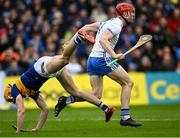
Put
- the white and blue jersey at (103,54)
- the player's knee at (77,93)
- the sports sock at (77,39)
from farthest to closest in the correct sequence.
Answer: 1. the white and blue jersey at (103,54)
2. the player's knee at (77,93)
3. the sports sock at (77,39)

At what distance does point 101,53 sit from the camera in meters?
16.6

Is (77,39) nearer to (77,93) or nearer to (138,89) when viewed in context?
(77,93)

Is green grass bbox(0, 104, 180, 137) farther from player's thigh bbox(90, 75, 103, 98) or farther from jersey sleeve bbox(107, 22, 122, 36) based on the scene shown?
jersey sleeve bbox(107, 22, 122, 36)

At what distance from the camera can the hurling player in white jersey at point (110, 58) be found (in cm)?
1587

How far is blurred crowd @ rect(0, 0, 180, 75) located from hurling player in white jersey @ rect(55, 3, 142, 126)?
960 cm

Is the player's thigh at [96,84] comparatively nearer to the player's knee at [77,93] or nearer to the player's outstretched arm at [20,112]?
the player's knee at [77,93]

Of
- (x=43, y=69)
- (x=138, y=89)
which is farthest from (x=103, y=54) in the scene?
(x=138, y=89)

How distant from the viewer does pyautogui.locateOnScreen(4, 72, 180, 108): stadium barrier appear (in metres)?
25.7

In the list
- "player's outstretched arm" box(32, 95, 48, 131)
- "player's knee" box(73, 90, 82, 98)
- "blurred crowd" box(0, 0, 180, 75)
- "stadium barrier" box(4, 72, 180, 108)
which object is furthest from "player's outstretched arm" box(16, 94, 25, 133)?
"blurred crowd" box(0, 0, 180, 75)

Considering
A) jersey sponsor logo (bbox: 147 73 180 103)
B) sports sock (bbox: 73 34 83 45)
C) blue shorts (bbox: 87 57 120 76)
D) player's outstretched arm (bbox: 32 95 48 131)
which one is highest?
sports sock (bbox: 73 34 83 45)

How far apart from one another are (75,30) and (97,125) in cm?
1148

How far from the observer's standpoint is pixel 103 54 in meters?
16.6

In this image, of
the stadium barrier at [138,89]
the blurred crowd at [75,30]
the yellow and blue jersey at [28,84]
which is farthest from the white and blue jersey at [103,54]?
the blurred crowd at [75,30]

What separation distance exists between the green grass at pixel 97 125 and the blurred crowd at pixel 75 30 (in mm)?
5011
